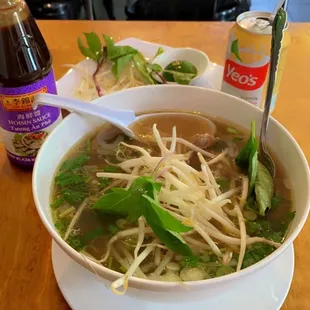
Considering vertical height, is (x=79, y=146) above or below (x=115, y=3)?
above

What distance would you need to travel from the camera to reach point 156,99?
0.94 metres

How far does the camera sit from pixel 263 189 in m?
0.76

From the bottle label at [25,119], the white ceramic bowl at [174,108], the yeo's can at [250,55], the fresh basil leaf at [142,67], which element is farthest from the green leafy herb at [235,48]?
the bottle label at [25,119]

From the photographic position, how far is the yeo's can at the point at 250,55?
0.98m

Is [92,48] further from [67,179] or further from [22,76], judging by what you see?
[67,179]

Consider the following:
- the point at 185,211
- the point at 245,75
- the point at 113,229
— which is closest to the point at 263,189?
the point at 185,211

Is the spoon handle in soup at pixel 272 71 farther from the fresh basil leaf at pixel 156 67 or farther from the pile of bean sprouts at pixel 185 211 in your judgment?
the fresh basil leaf at pixel 156 67

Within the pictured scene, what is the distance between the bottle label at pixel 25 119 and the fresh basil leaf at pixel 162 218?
0.36 m

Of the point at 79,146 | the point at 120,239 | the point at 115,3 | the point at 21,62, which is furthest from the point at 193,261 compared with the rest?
the point at 115,3

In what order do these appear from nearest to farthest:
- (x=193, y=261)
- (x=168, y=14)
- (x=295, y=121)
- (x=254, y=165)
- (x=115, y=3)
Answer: (x=193, y=261) < (x=254, y=165) < (x=295, y=121) < (x=168, y=14) < (x=115, y=3)

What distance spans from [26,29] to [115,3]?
1.86 metres

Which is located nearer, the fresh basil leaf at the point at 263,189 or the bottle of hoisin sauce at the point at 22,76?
the fresh basil leaf at the point at 263,189

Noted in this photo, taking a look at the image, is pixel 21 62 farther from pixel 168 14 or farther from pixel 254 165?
pixel 168 14

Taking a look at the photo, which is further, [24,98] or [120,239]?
[24,98]
